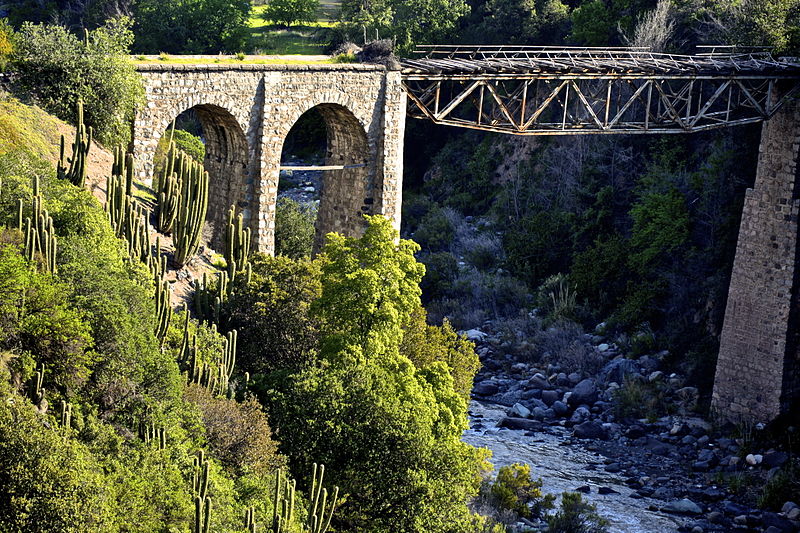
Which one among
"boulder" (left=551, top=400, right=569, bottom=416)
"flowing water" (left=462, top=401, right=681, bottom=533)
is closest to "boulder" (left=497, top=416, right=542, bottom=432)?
"flowing water" (left=462, top=401, right=681, bottom=533)

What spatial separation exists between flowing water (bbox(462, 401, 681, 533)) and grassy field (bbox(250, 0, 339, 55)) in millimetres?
25353

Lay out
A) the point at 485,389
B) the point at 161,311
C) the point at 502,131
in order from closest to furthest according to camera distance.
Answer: the point at 161,311 → the point at 502,131 → the point at 485,389

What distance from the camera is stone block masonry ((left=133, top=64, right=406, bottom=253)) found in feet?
88.4

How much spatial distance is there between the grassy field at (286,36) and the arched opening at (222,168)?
2155 centimetres

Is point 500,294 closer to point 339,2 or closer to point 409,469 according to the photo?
point 409,469

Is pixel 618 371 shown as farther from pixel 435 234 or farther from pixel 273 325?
pixel 273 325

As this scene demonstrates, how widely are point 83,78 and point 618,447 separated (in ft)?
54.9

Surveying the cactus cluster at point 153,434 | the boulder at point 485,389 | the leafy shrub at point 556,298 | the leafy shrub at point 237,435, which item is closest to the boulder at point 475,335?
the leafy shrub at point 556,298

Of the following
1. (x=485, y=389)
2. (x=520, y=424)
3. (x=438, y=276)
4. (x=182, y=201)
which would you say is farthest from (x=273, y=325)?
(x=438, y=276)

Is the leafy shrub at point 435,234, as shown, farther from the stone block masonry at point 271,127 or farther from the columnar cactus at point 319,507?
the columnar cactus at point 319,507

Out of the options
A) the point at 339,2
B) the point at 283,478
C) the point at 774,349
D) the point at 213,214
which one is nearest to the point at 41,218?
the point at 283,478

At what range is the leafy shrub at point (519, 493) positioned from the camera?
82.7 feet

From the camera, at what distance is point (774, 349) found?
30172 mm

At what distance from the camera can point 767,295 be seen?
30.4 meters
